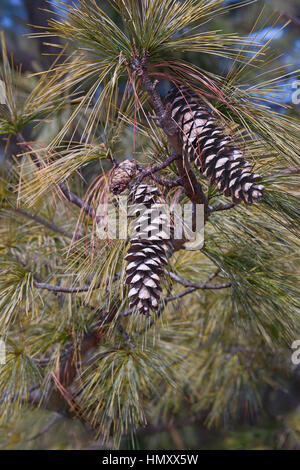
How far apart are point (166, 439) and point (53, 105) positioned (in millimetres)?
993

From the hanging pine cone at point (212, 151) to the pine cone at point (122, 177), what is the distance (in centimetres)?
6

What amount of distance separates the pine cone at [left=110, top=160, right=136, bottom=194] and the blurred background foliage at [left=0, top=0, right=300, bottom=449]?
0.16 feet

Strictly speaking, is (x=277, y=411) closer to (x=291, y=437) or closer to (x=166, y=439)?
(x=291, y=437)

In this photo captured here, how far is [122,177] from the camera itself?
0.43 meters

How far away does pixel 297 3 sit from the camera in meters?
0.93

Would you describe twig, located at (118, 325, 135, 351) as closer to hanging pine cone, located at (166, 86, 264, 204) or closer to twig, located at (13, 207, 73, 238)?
twig, located at (13, 207, 73, 238)

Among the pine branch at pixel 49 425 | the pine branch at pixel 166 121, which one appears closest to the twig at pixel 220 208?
the pine branch at pixel 166 121

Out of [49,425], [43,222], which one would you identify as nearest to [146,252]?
[43,222]

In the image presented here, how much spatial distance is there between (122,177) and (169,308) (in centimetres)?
46

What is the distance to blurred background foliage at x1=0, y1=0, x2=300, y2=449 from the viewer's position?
504 mm

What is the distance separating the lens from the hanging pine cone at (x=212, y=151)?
14.7 inches

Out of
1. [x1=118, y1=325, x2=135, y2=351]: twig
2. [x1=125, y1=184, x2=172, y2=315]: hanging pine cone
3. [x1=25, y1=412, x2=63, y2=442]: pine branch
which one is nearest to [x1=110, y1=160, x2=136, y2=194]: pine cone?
[x1=125, y1=184, x2=172, y2=315]: hanging pine cone
